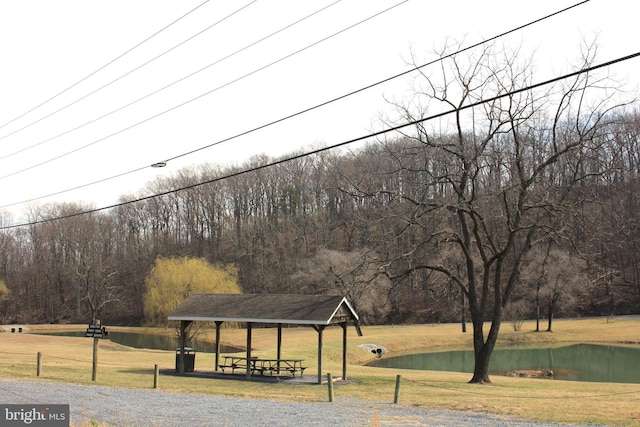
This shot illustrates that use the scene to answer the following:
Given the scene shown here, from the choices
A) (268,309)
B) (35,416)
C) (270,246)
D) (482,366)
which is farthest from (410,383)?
(270,246)

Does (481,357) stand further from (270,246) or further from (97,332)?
(270,246)

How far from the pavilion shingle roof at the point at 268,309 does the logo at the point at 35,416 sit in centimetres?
1375

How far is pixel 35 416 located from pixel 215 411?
4857 mm

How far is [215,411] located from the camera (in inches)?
637

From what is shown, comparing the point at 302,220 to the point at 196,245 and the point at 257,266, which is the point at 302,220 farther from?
the point at 196,245

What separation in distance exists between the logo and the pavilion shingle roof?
13.7 m

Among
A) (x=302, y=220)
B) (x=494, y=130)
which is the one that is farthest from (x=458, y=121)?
(x=302, y=220)

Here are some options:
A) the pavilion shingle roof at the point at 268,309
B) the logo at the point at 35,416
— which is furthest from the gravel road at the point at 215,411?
the pavilion shingle roof at the point at 268,309

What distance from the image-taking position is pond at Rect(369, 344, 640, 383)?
37.2 m

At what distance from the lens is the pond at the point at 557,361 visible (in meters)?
37.2

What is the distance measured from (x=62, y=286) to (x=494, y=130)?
9647 centimetres

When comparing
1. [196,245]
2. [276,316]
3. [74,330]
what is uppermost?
[196,245]

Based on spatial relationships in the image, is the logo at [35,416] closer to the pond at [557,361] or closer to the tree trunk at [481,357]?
the tree trunk at [481,357]

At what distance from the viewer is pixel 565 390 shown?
2531 centimetres
